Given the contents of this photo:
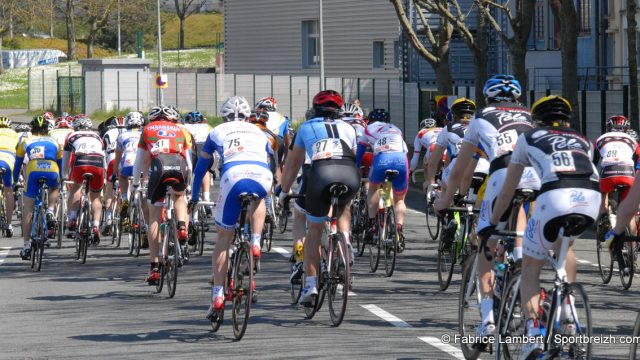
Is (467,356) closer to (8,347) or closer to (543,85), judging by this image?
(8,347)

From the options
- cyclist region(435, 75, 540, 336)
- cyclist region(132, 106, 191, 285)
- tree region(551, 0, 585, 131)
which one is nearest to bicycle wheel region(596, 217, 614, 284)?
cyclist region(132, 106, 191, 285)

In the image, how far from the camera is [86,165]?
59.4 feet

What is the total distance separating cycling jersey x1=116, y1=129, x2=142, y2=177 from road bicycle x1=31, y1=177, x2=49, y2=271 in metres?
1.11

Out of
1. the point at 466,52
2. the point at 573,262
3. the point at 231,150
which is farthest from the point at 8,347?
the point at 466,52

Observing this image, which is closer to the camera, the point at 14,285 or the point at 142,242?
the point at 14,285

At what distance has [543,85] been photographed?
43.9 m

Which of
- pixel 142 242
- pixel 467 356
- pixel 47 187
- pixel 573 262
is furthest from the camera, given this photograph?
pixel 142 242

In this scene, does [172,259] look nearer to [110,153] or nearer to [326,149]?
[326,149]

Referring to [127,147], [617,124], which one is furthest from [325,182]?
[127,147]

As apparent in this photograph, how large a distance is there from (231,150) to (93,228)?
751 cm

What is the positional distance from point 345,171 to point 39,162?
7.46m

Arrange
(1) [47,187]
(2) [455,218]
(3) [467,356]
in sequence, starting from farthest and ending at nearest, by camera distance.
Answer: (1) [47,187] → (2) [455,218] → (3) [467,356]

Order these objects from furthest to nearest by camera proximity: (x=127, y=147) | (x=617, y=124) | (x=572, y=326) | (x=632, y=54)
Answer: (x=632, y=54) → (x=127, y=147) → (x=617, y=124) → (x=572, y=326)

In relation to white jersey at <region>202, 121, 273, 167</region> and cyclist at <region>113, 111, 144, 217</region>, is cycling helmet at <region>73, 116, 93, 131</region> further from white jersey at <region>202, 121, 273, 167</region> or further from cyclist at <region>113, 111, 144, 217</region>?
white jersey at <region>202, 121, 273, 167</region>
